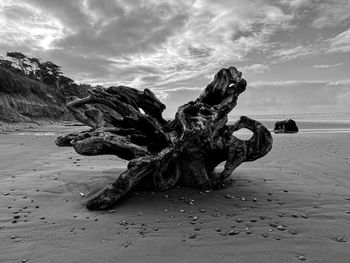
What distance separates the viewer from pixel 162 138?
5598 millimetres

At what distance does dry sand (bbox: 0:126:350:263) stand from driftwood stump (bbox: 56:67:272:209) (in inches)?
12.5

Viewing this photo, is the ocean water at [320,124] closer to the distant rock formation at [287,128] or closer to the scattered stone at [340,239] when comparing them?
the distant rock formation at [287,128]

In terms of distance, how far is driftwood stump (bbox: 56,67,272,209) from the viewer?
16.1 ft

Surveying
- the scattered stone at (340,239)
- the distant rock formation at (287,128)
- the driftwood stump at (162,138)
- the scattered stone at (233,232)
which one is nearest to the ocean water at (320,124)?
the distant rock formation at (287,128)

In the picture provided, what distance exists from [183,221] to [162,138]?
5.90 feet

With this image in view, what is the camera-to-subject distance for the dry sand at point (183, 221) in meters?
3.35

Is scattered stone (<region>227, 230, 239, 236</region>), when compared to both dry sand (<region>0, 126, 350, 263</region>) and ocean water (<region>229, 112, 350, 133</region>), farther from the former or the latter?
ocean water (<region>229, 112, 350, 133</region>)

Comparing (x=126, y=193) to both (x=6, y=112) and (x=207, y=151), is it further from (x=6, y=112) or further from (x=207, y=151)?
(x=6, y=112)

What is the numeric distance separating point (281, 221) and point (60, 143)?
13.1 feet

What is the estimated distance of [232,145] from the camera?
592 centimetres

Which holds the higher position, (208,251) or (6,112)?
(6,112)

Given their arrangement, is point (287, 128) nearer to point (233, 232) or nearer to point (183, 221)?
point (183, 221)

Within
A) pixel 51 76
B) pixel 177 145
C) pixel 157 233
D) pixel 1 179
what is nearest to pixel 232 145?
pixel 177 145

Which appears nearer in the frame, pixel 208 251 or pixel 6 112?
pixel 208 251
